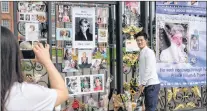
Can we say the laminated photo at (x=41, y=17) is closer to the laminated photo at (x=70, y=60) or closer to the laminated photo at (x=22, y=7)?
the laminated photo at (x=22, y=7)

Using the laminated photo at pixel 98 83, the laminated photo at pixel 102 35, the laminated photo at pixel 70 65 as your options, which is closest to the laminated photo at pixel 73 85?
the laminated photo at pixel 70 65

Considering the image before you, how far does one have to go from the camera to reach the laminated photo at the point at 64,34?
188 inches

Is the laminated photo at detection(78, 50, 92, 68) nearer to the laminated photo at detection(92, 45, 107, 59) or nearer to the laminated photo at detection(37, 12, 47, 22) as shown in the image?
the laminated photo at detection(92, 45, 107, 59)

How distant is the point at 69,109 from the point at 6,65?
3.58 m

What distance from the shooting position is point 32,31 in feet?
15.1

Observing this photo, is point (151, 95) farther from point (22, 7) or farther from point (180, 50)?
point (22, 7)

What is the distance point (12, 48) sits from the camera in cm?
147

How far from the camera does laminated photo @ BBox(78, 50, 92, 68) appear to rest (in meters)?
5.00

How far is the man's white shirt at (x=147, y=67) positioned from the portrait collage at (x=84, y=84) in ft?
2.10

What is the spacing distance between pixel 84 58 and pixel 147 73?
86cm

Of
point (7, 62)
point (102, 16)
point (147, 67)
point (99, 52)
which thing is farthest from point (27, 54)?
point (7, 62)

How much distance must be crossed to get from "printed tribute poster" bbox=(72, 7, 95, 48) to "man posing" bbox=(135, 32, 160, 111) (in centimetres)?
60

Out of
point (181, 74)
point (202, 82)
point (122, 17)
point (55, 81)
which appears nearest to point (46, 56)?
point (55, 81)

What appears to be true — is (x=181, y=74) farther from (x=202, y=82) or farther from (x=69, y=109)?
(x=69, y=109)
